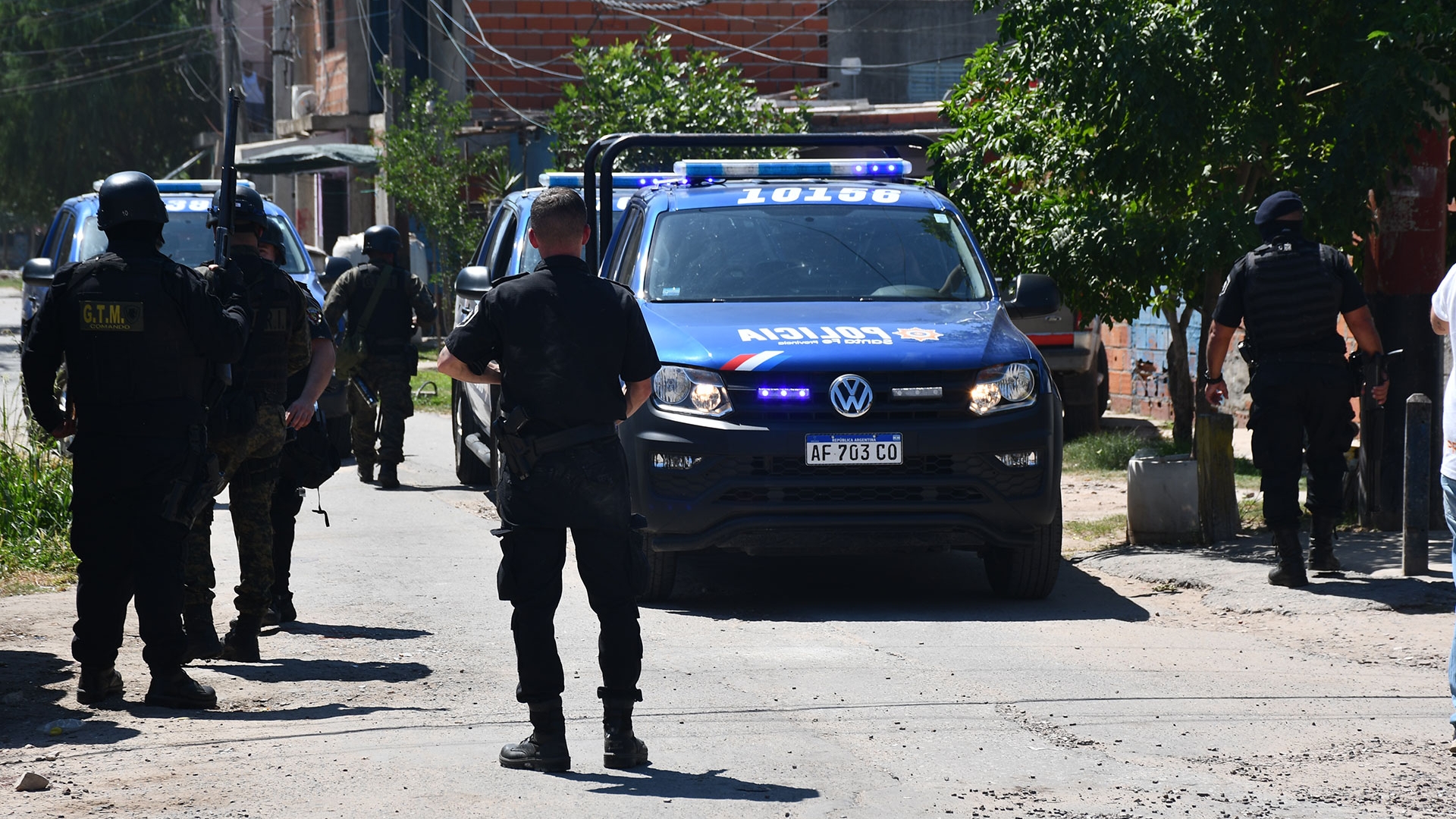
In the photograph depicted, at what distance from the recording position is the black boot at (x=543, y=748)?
16.3 ft

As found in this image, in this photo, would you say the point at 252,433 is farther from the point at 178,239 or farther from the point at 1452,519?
the point at 178,239

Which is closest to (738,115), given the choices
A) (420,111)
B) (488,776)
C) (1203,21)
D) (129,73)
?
(420,111)

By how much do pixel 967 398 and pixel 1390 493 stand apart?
3.11 m

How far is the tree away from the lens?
28.9 feet

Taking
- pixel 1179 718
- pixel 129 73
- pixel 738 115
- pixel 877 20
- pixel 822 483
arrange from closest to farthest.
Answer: pixel 1179 718 < pixel 822 483 < pixel 738 115 < pixel 877 20 < pixel 129 73

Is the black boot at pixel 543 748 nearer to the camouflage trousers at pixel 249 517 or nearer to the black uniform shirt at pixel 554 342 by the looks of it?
the black uniform shirt at pixel 554 342

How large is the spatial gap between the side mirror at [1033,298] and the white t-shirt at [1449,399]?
9.09ft

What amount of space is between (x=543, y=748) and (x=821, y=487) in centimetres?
262

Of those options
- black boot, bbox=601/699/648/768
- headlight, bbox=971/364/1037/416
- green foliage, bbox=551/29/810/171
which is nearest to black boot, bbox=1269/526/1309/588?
headlight, bbox=971/364/1037/416

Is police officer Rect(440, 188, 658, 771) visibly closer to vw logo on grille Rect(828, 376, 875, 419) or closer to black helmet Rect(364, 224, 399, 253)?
vw logo on grille Rect(828, 376, 875, 419)

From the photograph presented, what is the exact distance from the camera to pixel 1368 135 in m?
8.84

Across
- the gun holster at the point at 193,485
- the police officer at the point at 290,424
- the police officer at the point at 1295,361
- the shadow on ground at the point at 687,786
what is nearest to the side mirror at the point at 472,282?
the police officer at the point at 290,424

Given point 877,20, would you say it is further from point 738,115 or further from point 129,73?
point 129,73

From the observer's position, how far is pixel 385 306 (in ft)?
39.7
